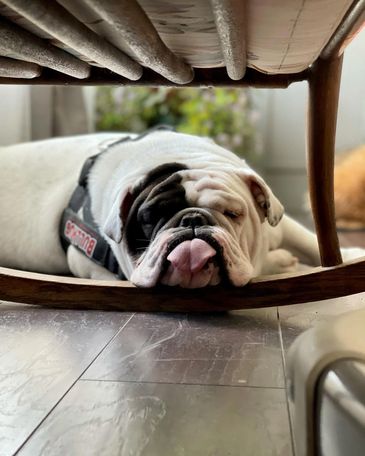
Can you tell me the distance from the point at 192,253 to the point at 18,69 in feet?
1.19

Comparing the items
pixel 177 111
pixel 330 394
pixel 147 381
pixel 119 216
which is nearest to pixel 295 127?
pixel 177 111

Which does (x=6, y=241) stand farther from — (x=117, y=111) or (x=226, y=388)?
(x=117, y=111)

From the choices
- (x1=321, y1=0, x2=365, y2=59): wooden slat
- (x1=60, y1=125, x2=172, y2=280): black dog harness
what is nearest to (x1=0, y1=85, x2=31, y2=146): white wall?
(x1=60, y1=125, x2=172, y2=280): black dog harness

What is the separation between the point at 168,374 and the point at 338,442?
1.30ft

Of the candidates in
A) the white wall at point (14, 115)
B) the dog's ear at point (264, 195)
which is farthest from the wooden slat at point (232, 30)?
the white wall at point (14, 115)

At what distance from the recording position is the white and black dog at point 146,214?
103cm

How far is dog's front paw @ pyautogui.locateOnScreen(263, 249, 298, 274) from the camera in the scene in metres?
1.30

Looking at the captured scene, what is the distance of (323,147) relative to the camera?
1.07m

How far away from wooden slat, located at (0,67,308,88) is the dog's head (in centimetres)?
19

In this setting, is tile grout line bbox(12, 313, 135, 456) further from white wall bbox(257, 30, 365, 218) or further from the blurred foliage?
white wall bbox(257, 30, 365, 218)

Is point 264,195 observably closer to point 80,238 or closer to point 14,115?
point 80,238

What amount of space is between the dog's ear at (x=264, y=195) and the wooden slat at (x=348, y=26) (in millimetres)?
295

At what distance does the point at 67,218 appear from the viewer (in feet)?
4.43

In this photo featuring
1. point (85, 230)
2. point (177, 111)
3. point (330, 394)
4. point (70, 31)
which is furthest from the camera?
point (177, 111)
